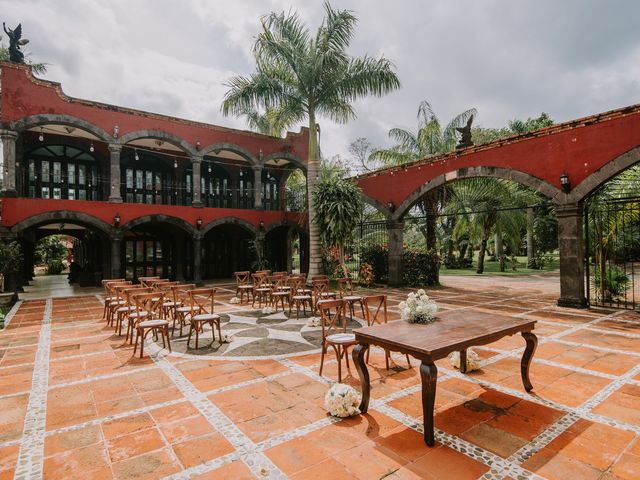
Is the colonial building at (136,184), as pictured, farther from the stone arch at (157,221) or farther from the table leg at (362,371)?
the table leg at (362,371)

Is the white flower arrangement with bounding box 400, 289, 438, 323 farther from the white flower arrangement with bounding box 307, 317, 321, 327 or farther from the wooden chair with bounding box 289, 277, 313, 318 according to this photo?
the wooden chair with bounding box 289, 277, 313, 318

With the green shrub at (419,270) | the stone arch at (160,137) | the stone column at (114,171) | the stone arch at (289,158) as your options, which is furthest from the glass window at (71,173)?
the green shrub at (419,270)

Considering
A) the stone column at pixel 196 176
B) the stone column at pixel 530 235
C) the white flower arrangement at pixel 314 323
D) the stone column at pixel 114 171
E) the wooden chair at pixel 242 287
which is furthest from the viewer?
the stone column at pixel 530 235

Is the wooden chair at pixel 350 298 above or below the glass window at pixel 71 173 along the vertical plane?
below

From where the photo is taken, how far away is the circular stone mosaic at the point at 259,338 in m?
5.54

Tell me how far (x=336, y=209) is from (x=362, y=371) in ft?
28.7

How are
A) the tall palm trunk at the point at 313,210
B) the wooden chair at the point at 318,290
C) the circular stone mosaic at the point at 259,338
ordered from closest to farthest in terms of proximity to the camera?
the circular stone mosaic at the point at 259,338 < the wooden chair at the point at 318,290 < the tall palm trunk at the point at 313,210

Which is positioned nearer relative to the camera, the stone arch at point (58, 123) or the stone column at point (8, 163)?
the stone column at point (8, 163)

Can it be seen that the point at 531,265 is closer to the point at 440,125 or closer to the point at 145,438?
the point at 440,125

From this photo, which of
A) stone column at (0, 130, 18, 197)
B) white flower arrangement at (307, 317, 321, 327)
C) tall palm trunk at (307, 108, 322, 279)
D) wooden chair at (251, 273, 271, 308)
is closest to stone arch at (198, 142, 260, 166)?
tall palm trunk at (307, 108, 322, 279)

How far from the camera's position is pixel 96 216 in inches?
499

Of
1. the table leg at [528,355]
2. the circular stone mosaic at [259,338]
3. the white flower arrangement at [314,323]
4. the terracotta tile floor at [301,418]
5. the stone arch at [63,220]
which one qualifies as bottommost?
the terracotta tile floor at [301,418]

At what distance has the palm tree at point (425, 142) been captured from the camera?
51.3ft

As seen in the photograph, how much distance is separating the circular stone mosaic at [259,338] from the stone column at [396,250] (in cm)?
637
